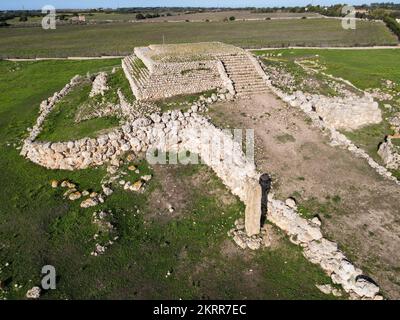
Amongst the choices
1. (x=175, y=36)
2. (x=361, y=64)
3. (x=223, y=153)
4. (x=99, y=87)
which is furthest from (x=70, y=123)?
(x=175, y=36)

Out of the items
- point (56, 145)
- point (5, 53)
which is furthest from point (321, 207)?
point (5, 53)

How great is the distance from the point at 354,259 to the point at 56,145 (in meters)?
17.3

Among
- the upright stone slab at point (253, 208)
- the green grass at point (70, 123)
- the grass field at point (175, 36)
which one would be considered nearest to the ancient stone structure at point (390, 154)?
the upright stone slab at point (253, 208)

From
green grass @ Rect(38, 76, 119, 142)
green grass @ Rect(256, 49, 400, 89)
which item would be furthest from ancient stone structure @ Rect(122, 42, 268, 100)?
green grass @ Rect(256, 49, 400, 89)

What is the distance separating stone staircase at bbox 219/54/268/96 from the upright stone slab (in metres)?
12.6

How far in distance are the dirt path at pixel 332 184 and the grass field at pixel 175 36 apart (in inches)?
1735

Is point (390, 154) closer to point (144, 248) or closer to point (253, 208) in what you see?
point (253, 208)

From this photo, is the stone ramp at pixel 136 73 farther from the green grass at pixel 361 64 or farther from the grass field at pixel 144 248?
the green grass at pixel 361 64

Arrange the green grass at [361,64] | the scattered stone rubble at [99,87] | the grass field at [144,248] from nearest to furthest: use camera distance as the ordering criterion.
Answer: the grass field at [144,248]
the scattered stone rubble at [99,87]
the green grass at [361,64]

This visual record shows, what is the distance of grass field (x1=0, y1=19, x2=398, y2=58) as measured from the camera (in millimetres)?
69000

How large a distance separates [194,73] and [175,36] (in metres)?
64.6

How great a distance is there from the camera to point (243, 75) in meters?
29.7

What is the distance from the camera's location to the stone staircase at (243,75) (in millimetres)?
28234
